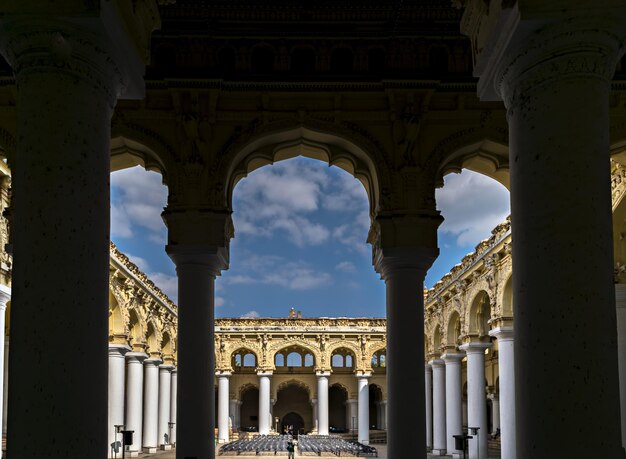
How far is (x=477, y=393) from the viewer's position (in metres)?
23.0

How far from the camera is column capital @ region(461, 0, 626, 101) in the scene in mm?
4402

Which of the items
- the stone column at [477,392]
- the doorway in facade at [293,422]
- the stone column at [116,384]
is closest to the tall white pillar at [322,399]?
the doorway in facade at [293,422]

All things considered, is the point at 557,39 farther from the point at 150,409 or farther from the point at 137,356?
the point at 150,409

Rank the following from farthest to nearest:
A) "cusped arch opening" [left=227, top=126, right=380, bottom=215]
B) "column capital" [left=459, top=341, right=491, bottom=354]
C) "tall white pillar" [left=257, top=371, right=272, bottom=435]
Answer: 1. "tall white pillar" [left=257, top=371, right=272, bottom=435]
2. "column capital" [left=459, top=341, right=491, bottom=354]
3. "cusped arch opening" [left=227, top=126, right=380, bottom=215]

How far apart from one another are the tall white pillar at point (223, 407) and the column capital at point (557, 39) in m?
40.1

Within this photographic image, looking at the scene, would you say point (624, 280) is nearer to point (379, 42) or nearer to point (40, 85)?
point (379, 42)

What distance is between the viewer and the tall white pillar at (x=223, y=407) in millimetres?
43219

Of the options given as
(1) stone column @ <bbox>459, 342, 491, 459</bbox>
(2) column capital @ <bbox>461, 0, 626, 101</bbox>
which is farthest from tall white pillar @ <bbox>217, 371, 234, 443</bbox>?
(2) column capital @ <bbox>461, 0, 626, 101</bbox>

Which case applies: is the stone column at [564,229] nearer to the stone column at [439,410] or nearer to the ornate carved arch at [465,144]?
the ornate carved arch at [465,144]

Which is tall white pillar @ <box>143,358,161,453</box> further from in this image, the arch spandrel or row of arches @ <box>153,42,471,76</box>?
row of arches @ <box>153,42,471,76</box>

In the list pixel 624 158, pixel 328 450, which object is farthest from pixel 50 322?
pixel 328 450

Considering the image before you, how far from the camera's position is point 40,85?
14.7ft

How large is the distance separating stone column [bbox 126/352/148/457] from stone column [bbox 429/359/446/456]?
10821 mm

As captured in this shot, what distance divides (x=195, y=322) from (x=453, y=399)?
18167mm
